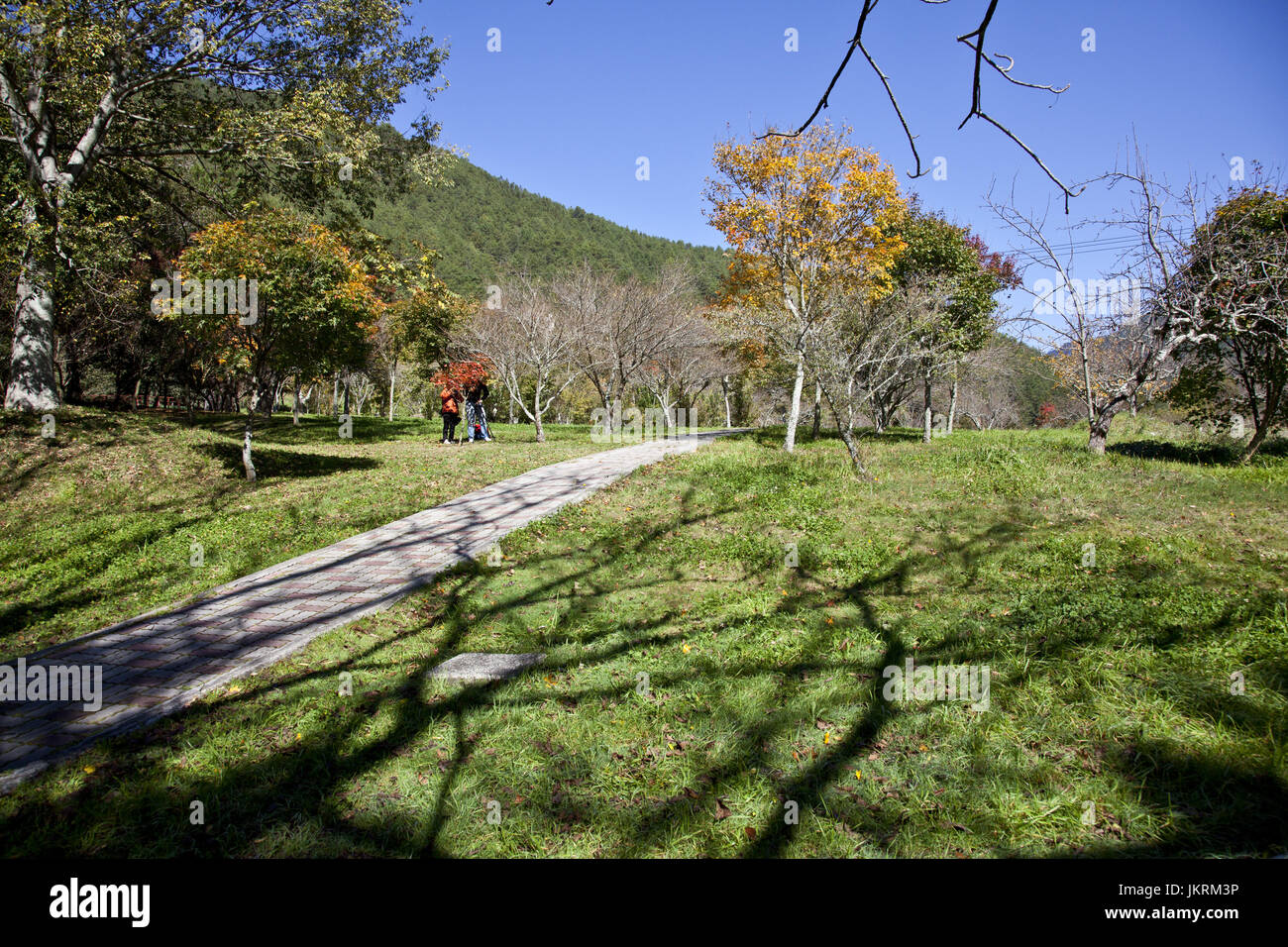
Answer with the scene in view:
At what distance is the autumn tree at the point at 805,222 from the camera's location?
1428 cm

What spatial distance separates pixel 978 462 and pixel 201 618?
1074 centimetres

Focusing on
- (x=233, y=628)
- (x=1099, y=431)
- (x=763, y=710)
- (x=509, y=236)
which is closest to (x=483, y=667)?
(x=763, y=710)

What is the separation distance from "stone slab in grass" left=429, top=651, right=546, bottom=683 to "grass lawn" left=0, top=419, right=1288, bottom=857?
0.12m

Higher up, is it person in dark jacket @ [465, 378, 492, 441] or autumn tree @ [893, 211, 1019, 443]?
autumn tree @ [893, 211, 1019, 443]

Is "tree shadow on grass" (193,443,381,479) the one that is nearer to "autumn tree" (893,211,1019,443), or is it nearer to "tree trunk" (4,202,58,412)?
"tree trunk" (4,202,58,412)

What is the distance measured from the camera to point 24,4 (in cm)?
949

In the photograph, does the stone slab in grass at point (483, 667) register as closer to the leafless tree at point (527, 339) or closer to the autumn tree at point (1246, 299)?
the autumn tree at point (1246, 299)

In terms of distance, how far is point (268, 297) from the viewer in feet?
33.2

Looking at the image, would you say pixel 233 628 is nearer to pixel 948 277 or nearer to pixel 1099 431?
pixel 1099 431

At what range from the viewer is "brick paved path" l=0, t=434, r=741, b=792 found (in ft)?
12.2

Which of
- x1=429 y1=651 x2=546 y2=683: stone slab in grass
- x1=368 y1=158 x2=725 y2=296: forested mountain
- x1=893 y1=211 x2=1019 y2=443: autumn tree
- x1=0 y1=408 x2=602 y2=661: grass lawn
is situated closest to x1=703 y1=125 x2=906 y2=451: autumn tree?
x1=893 y1=211 x2=1019 y2=443: autumn tree
